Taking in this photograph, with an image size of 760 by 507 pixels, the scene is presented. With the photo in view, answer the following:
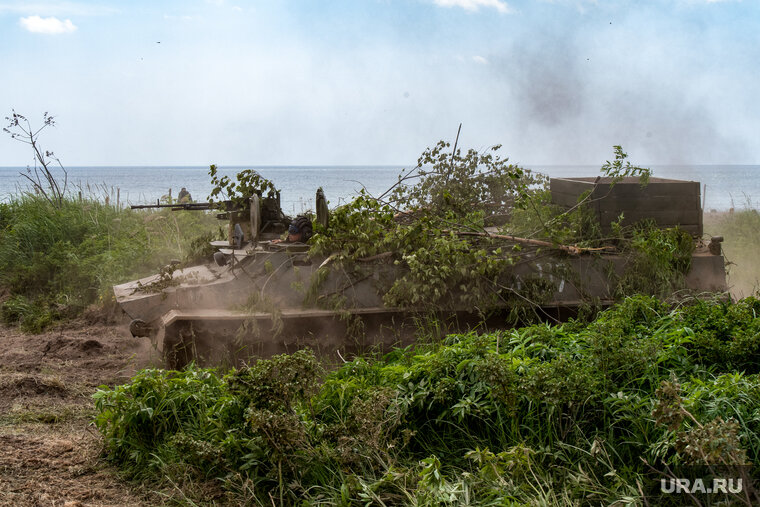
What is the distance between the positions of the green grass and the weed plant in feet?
14.5

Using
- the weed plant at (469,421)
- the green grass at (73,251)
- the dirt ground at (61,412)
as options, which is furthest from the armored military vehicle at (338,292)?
the weed plant at (469,421)

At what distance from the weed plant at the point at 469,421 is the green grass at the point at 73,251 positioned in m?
4.41

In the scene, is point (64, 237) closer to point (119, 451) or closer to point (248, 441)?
point (119, 451)

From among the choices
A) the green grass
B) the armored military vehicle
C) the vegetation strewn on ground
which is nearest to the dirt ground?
the vegetation strewn on ground

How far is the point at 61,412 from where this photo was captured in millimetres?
6215

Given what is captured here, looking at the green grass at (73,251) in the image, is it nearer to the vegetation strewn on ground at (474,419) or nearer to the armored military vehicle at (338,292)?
the armored military vehicle at (338,292)

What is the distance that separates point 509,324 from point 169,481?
161 inches

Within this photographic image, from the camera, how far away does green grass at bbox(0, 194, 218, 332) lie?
35.3 feet

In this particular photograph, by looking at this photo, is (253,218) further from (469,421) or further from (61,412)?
(469,421)

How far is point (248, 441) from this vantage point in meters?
4.50

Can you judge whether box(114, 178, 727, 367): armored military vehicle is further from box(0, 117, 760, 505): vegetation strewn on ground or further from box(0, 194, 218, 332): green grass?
box(0, 194, 218, 332): green grass

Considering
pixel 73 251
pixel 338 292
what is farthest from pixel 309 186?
pixel 338 292

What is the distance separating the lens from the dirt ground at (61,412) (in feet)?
14.8

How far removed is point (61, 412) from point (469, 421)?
11.9 feet
